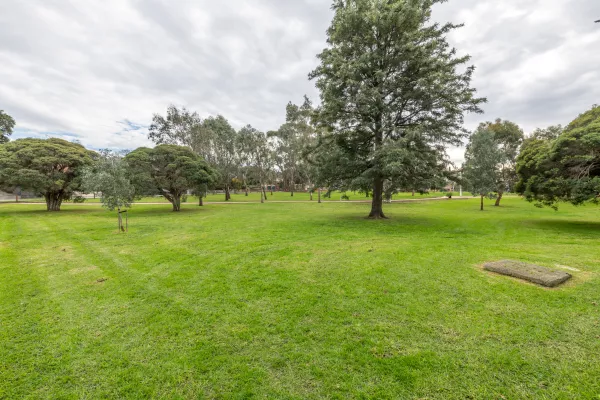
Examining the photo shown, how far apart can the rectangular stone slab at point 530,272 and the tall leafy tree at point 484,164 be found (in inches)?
814

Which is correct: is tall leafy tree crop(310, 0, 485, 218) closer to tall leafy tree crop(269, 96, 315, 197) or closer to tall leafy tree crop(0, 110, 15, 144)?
tall leafy tree crop(269, 96, 315, 197)

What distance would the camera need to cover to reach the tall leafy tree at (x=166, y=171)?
68.0 ft

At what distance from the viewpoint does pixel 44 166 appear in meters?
20.6

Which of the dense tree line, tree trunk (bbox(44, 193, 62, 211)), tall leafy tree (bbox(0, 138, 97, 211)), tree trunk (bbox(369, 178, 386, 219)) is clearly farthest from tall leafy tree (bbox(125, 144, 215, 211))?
tree trunk (bbox(369, 178, 386, 219))

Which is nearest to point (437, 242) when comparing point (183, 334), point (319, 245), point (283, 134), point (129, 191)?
point (319, 245)

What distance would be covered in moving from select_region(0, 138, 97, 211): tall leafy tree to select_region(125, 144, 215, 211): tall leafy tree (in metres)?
3.89

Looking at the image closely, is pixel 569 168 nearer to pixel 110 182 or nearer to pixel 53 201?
pixel 110 182

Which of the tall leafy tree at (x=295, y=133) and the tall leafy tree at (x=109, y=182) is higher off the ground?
the tall leafy tree at (x=295, y=133)

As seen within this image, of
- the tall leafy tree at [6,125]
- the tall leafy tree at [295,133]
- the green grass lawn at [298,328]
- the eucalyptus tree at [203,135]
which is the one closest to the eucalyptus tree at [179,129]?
the eucalyptus tree at [203,135]

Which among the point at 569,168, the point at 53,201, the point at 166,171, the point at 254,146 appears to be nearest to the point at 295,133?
the point at 254,146

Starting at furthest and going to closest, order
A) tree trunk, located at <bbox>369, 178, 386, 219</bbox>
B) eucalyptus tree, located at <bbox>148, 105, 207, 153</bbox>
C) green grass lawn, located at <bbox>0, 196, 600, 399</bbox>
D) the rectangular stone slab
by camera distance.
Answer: eucalyptus tree, located at <bbox>148, 105, 207, 153</bbox> → tree trunk, located at <bbox>369, 178, 386, 219</bbox> → the rectangular stone slab → green grass lawn, located at <bbox>0, 196, 600, 399</bbox>

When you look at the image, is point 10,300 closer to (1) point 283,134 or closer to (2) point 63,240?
(2) point 63,240

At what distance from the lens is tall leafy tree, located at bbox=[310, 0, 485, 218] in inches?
500

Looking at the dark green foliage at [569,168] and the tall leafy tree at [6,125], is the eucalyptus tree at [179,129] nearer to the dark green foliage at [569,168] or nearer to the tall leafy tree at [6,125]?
the tall leafy tree at [6,125]
